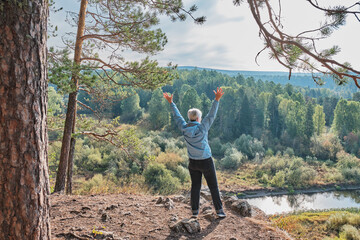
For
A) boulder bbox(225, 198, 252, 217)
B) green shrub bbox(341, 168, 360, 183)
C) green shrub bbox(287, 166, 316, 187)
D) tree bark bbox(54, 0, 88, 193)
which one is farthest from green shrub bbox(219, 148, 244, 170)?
boulder bbox(225, 198, 252, 217)

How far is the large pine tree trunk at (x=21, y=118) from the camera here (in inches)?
72.5

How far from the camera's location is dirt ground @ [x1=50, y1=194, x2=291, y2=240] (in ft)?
10.3

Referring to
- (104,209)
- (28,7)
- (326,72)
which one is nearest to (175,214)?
(104,209)

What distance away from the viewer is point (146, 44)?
5.30 meters

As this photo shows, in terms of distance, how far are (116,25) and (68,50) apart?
116cm

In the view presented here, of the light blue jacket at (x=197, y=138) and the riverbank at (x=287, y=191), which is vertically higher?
the light blue jacket at (x=197, y=138)

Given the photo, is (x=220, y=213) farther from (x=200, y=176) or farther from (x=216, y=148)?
(x=216, y=148)

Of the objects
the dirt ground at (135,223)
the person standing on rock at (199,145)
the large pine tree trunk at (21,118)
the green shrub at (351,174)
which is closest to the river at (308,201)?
the green shrub at (351,174)

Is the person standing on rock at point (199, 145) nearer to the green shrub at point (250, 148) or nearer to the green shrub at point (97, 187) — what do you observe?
the green shrub at point (97, 187)

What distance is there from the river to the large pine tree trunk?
18.6 meters

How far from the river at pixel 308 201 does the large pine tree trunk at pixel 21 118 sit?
61.2 feet

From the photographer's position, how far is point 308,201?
822 inches

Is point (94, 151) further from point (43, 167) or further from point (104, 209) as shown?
point (43, 167)

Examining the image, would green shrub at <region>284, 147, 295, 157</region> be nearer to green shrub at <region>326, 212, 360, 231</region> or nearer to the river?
the river
